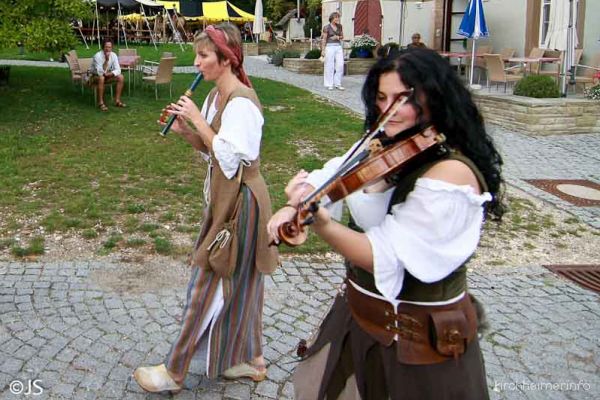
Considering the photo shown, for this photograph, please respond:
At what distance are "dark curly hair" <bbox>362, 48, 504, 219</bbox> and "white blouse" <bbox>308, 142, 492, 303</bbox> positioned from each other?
13 centimetres

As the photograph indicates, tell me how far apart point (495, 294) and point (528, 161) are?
488 cm

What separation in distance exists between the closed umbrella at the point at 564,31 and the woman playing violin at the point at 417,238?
10.8 m

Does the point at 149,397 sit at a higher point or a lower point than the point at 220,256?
lower

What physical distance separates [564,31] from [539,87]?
3.88 feet

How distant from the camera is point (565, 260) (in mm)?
5555

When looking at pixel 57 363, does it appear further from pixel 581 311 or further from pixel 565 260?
pixel 565 260

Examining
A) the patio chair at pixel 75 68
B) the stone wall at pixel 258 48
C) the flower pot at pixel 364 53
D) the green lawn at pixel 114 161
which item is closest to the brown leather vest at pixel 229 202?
the green lawn at pixel 114 161

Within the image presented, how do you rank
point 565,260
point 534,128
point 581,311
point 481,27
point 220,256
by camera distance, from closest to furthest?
point 220,256 → point 581,311 → point 565,260 → point 534,128 → point 481,27

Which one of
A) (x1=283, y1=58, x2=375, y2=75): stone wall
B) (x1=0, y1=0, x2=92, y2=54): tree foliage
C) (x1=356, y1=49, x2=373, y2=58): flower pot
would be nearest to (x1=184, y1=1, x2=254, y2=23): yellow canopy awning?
(x1=356, y1=49, x2=373, y2=58): flower pot

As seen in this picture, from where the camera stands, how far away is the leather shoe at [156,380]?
125 inches

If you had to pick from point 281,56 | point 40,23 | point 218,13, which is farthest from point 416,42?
point 218,13

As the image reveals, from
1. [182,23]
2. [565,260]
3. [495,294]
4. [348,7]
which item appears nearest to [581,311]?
[495,294]

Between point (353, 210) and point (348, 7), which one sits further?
point (348, 7)

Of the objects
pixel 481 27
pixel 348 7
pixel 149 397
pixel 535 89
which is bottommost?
pixel 149 397
